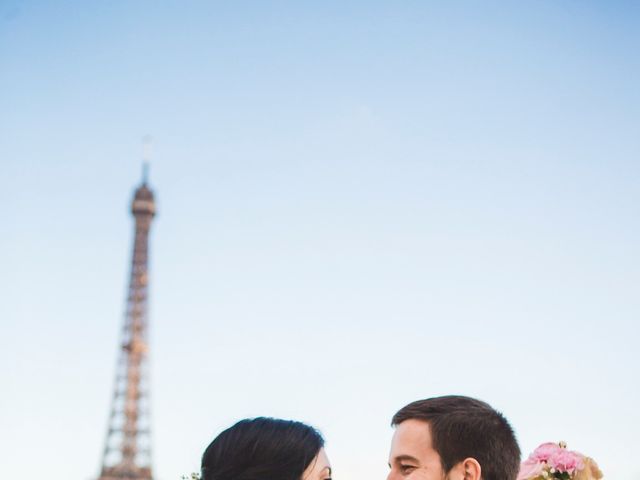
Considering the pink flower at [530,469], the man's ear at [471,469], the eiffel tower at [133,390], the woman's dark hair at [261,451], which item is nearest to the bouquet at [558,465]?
the pink flower at [530,469]

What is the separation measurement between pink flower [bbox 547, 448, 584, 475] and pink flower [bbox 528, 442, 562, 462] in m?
0.06

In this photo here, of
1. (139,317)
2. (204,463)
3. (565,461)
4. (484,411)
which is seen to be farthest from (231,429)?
(139,317)

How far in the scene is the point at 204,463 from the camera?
14.2 feet

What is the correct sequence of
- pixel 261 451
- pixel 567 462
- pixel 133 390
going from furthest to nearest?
pixel 133 390 → pixel 567 462 → pixel 261 451

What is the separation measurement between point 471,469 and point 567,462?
0.70m

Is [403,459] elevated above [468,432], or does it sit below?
below

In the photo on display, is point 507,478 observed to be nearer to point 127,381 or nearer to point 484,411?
point 484,411

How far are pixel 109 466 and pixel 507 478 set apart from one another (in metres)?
61.9

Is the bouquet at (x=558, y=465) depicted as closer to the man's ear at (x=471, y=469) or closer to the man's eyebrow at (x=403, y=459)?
the man's ear at (x=471, y=469)

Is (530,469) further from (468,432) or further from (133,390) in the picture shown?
(133,390)

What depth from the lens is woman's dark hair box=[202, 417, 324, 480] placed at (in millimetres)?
4145

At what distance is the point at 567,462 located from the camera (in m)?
5.22

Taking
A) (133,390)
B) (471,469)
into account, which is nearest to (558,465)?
(471,469)

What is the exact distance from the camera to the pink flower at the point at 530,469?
17.5 ft
